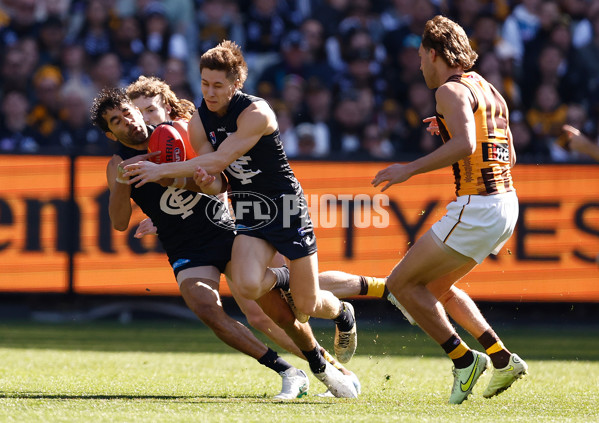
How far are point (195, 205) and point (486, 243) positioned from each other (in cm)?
198

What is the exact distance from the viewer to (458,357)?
20.3ft

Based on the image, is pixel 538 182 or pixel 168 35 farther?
pixel 168 35

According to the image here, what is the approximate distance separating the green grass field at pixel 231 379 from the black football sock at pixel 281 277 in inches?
27.9

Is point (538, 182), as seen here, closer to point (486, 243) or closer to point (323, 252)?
point (323, 252)

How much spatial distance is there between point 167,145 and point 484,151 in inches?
78.6

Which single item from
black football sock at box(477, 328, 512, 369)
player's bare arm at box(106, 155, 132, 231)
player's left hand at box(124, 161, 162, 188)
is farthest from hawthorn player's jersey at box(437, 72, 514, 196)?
player's bare arm at box(106, 155, 132, 231)

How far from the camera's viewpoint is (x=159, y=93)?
23.8ft

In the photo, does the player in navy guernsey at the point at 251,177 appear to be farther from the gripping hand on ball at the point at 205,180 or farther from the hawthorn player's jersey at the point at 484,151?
the hawthorn player's jersey at the point at 484,151

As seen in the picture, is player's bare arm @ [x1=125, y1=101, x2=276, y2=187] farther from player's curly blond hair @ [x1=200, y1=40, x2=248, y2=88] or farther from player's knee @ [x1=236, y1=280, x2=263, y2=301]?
player's knee @ [x1=236, y1=280, x2=263, y2=301]

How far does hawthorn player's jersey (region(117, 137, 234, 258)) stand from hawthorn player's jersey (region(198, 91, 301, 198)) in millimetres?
478

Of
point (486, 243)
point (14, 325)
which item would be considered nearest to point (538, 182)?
point (486, 243)

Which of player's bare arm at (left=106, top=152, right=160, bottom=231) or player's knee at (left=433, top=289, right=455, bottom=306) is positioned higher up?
player's bare arm at (left=106, top=152, right=160, bottom=231)

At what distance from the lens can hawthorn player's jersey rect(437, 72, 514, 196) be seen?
615cm

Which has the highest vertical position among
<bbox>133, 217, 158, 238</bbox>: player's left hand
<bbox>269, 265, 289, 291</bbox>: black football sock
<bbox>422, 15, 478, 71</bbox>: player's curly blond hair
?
<bbox>422, 15, 478, 71</bbox>: player's curly blond hair
